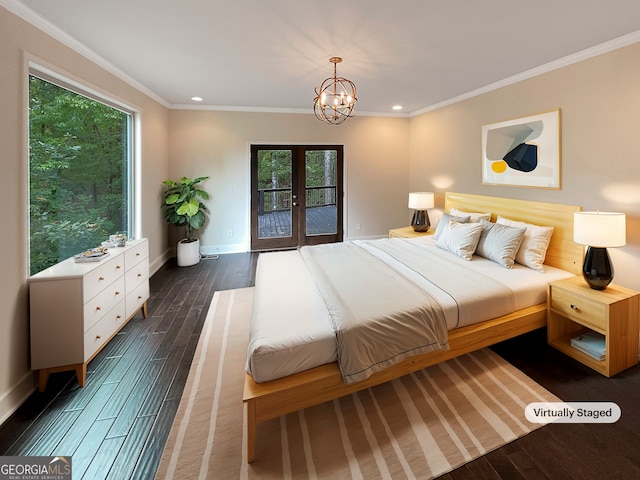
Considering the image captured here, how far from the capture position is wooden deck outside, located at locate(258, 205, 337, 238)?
5.79 m

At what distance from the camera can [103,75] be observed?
3.09 metres

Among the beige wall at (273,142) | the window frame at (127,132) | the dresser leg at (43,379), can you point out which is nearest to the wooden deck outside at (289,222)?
the beige wall at (273,142)

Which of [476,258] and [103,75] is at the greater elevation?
[103,75]

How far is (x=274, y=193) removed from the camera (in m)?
5.71

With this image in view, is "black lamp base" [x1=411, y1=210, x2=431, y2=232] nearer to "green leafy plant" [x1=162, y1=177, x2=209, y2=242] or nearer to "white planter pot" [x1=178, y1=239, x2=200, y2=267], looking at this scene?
"green leafy plant" [x1=162, y1=177, x2=209, y2=242]

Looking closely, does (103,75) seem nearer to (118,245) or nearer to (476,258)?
(118,245)

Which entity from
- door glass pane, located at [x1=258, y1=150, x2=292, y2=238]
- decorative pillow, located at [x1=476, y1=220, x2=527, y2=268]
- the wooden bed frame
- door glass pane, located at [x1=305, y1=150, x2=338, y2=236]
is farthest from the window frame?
decorative pillow, located at [x1=476, y1=220, x2=527, y2=268]

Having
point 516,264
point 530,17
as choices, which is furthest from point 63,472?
point 530,17

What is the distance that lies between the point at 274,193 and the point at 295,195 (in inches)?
16.0

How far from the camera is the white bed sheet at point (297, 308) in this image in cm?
165

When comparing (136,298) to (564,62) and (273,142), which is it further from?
(564,62)

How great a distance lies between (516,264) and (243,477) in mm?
3024

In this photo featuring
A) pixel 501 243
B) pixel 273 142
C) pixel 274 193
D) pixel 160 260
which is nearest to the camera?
pixel 501 243

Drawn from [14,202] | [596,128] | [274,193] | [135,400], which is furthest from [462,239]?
[14,202]
